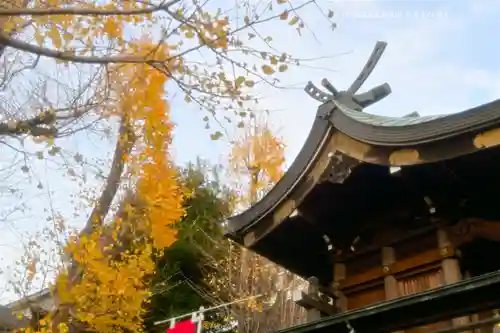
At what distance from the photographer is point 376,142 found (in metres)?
5.87

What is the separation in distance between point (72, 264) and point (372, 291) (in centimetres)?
712

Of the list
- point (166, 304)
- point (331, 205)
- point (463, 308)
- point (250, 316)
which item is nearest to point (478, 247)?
point (463, 308)

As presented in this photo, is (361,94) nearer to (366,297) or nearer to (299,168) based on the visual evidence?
(299,168)

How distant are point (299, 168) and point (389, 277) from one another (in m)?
1.67

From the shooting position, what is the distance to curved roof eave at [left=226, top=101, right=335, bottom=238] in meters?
6.59

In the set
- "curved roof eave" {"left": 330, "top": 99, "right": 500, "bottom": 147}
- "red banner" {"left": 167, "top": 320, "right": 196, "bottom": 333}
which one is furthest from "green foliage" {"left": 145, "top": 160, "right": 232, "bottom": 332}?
"curved roof eave" {"left": 330, "top": 99, "right": 500, "bottom": 147}

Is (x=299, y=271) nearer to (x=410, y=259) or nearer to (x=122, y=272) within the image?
(x=410, y=259)

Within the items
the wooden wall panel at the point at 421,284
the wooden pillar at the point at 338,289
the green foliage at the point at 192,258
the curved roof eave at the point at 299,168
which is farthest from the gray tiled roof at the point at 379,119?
the green foliage at the point at 192,258

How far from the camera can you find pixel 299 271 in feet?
24.4

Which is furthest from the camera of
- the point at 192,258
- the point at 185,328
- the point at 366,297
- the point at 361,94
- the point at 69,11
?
the point at 192,258

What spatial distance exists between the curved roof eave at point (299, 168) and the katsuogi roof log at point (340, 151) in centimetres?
1

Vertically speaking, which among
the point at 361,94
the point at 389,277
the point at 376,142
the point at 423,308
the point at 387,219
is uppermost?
the point at 361,94

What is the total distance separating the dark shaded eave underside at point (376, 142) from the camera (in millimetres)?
5125

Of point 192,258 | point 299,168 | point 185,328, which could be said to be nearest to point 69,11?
point 299,168
